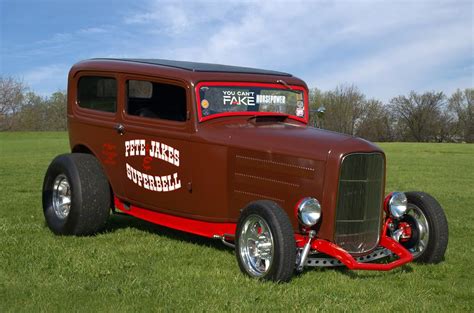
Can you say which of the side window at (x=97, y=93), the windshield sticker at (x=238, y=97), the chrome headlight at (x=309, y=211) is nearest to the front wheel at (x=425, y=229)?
the chrome headlight at (x=309, y=211)

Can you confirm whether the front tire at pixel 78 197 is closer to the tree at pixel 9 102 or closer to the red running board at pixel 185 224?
the red running board at pixel 185 224

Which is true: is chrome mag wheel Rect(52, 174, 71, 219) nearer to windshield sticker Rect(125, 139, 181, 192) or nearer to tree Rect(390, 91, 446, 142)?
windshield sticker Rect(125, 139, 181, 192)

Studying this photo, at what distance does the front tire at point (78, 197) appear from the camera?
6.91 m

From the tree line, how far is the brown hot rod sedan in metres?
37.0

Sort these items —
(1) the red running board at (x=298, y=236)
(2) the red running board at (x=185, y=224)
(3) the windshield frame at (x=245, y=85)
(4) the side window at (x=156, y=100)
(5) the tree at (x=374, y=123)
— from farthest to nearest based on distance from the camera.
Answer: (5) the tree at (x=374, y=123) < (4) the side window at (x=156, y=100) < (3) the windshield frame at (x=245, y=85) < (2) the red running board at (x=185, y=224) < (1) the red running board at (x=298, y=236)

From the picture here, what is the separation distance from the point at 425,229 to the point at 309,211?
65.7 inches

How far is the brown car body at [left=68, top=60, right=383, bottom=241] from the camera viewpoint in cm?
546

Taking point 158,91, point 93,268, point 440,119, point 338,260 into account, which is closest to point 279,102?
point 158,91

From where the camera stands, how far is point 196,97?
6254mm

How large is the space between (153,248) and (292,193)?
1.87 meters

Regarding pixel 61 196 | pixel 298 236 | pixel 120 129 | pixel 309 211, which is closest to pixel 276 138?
pixel 309 211

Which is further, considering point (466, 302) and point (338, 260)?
point (338, 260)

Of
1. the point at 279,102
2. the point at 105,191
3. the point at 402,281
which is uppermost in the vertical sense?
the point at 279,102

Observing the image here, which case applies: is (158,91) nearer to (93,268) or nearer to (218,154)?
(218,154)
